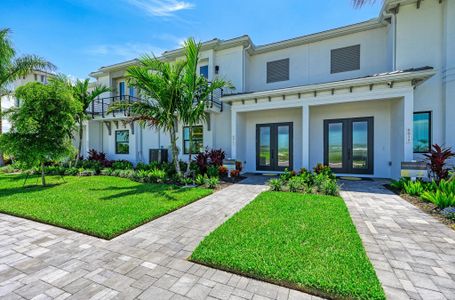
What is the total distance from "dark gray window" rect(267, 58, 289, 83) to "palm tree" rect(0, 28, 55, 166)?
13.5 metres

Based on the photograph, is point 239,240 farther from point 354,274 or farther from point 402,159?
point 402,159

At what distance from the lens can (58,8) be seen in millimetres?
7492

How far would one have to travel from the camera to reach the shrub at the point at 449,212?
431 cm

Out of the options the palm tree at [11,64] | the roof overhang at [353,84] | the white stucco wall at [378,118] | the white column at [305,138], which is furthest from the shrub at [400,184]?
the palm tree at [11,64]

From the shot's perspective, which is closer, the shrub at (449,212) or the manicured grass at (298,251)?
the manicured grass at (298,251)

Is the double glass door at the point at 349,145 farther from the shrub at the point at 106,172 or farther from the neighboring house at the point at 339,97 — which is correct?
the shrub at the point at 106,172

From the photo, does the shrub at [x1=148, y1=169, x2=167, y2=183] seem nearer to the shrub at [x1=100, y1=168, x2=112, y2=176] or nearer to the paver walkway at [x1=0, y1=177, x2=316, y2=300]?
the shrub at [x1=100, y1=168, x2=112, y2=176]

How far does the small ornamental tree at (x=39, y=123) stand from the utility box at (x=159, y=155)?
4566 mm

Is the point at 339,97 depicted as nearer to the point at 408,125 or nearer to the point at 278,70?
the point at 408,125

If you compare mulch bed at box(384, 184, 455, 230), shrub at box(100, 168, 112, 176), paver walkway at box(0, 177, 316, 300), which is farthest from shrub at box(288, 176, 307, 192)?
shrub at box(100, 168, 112, 176)

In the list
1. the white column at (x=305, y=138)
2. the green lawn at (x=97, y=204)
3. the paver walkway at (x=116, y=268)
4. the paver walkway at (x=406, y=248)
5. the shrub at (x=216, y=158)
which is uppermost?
the white column at (x=305, y=138)

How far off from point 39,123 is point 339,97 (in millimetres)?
11779

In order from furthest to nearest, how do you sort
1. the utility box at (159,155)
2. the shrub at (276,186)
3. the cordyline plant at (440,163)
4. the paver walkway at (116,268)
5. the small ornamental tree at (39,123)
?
the utility box at (159,155)
the small ornamental tree at (39,123)
the shrub at (276,186)
the cordyline plant at (440,163)
the paver walkway at (116,268)

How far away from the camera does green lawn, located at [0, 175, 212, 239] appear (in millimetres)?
4152
